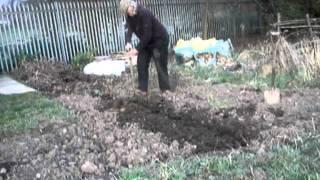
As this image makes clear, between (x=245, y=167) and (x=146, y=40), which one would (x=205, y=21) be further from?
(x=245, y=167)

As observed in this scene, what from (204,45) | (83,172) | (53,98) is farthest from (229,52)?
(83,172)

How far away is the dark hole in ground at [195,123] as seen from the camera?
19.0 feet

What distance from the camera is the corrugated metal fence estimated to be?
12.6m

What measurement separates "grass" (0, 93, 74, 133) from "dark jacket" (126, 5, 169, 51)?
1774 millimetres

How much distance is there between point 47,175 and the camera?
489 cm

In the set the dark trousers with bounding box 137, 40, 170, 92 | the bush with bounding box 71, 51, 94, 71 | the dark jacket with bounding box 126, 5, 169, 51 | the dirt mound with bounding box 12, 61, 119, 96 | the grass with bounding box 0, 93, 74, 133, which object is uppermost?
the dark jacket with bounding box 126, 5, 169, 51

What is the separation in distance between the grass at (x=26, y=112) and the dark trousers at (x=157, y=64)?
1.56 meters

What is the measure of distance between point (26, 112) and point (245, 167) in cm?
407

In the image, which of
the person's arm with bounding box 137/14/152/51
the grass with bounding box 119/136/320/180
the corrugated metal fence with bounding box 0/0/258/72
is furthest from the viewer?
the corrugated metal fence with bounding box 0/0/258/72

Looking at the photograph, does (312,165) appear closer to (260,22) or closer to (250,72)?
(250,72)

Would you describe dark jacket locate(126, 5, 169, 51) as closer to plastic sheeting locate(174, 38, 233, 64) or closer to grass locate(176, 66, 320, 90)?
grass locate(176, 66, 320, 90)

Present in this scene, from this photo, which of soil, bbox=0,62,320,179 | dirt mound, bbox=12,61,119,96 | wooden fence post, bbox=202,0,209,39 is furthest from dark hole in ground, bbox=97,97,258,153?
wooden fence post, bbox=202,0,209,39

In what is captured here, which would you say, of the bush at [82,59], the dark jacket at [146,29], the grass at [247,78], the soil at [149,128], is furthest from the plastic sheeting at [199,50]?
the dark jacket at [146,29]

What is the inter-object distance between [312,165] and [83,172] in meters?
2.07
